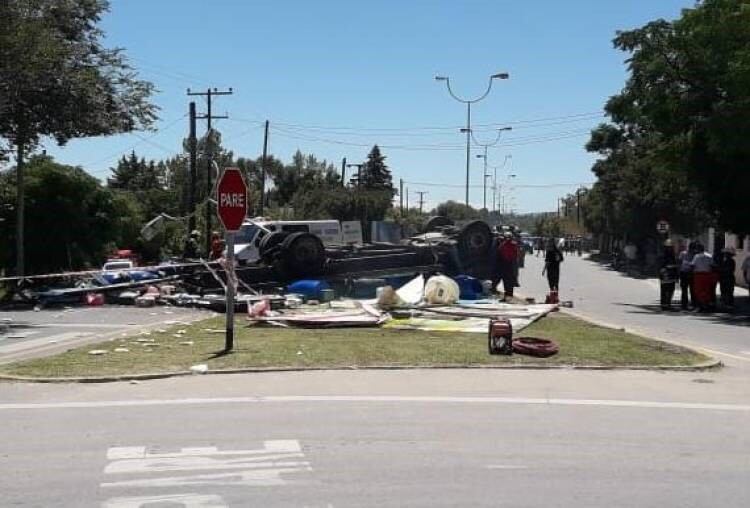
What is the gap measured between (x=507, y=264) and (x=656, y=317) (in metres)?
4.57

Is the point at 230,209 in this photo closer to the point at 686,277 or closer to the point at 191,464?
the point at 191,464

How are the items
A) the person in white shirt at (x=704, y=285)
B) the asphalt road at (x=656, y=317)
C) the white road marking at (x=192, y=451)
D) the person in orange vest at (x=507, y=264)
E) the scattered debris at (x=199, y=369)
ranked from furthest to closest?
1. the person in white shirt at (x=704, y=285)
2. the person in orange vest at (x=507, y=264)
3. the asphalt road at (x=656, y=317)
4. the scattered debris at (x=199, y=369)
5. the white road marking at (x=192, y=451)

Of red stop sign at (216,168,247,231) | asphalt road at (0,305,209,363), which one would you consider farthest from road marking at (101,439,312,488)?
asphalt road at (0,305,209,363)

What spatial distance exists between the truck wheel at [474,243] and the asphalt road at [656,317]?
2.35 meters

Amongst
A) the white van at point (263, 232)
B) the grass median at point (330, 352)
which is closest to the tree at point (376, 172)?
the white van at point (263, 232)

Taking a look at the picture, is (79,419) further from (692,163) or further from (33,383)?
(692,163)

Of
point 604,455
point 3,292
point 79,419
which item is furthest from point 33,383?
point 3,292

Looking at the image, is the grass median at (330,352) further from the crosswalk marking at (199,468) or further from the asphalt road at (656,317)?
the crosswalk marking at (199,468)

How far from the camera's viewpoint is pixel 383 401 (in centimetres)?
1016

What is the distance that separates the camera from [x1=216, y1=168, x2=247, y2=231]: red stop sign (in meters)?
14.1

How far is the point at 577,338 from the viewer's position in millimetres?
15875

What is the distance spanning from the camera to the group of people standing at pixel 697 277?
26.3 metres

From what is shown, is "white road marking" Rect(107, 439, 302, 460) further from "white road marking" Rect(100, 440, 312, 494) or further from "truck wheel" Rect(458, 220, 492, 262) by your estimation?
"truck wheel" Rect(458, 220, 492, 262)

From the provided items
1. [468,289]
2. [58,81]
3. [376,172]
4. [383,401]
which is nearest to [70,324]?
[58,81]
